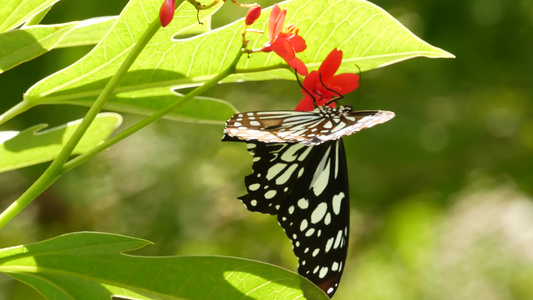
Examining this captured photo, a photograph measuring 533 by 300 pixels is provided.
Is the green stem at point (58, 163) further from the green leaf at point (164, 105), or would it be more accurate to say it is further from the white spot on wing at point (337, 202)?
the white spot on wing at point (337, 202)

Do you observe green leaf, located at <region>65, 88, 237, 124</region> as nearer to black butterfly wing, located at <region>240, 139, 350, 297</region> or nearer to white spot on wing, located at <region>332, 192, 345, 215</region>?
black butterfly wing, located at <region>240, 139, 350, 297</region>

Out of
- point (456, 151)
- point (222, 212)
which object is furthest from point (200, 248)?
point (456, 151)

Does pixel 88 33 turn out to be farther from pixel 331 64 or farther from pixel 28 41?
pixel 331 64

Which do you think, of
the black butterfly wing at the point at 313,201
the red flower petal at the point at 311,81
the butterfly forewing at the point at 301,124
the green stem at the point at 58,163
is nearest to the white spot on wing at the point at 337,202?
the black butterfly wing at the point at 313,201

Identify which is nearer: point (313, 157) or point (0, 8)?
point (0, 8)

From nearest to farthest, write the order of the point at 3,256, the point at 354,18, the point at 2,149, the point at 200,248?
the point at 3,256 < the point at 354,18 < the point at 2,149 < the point at 200,248

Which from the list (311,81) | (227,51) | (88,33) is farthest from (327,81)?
(88,33)

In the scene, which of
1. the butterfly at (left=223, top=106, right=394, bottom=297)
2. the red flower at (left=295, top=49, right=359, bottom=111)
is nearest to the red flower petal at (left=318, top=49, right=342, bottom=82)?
the red flower at (left=295, top=49, right=359, bottom=111)

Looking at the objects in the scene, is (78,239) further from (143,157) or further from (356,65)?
(143,157)
